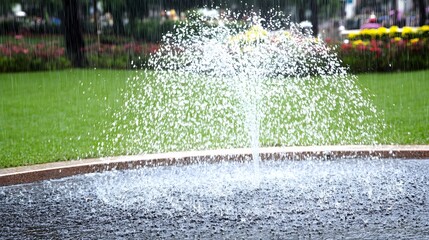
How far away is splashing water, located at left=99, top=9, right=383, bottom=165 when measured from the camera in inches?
340

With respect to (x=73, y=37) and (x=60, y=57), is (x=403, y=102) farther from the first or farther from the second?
(x=73, y=37)

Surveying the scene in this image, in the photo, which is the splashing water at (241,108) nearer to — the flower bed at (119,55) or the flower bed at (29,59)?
the flower bed at (119,55)

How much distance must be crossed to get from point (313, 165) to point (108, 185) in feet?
7.05

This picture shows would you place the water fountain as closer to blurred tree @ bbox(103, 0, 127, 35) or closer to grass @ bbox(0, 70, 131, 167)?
grass @ bbox(0, 70, 131, 167)

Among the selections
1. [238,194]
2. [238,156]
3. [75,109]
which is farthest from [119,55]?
[238,194]

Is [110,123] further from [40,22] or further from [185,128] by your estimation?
[40,22]

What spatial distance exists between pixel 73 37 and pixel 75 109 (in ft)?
29.4

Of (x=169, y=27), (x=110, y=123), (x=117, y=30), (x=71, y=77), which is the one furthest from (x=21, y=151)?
(x=117, y=30)

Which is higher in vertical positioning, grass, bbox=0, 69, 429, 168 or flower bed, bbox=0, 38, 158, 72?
flower bed, bbox=0, 38, 158, 72

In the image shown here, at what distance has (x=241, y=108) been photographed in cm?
1265

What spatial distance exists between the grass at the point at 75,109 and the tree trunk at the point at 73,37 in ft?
4.81

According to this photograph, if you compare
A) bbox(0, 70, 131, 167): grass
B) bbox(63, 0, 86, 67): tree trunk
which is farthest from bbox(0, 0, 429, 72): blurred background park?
bbox(0, 70, 131, 167): grass

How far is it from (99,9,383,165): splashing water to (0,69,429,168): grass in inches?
12.8

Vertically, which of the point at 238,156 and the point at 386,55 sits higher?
the point at 386,55
